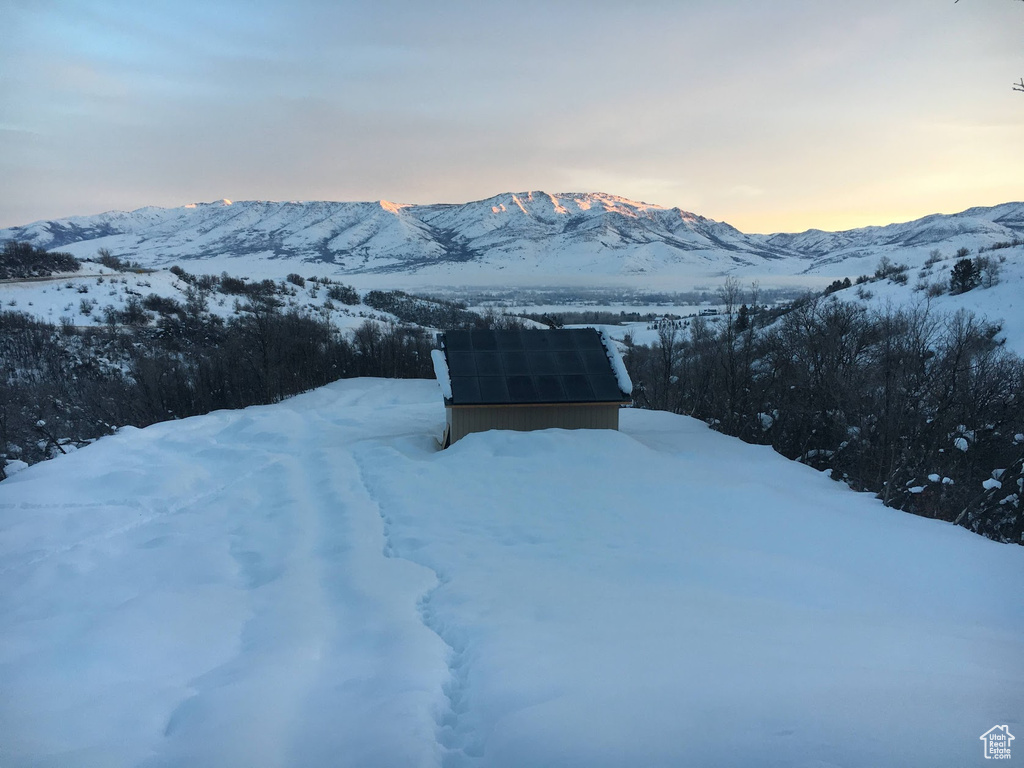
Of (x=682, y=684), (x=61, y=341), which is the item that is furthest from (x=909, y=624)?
(x=61, y=341)

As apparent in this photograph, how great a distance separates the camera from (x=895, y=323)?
22.6 metres

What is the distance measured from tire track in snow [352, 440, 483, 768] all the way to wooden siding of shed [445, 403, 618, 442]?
22.3 ft

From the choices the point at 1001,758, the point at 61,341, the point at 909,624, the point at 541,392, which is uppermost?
the point at 61,341

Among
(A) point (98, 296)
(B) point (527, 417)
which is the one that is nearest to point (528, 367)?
(B) point (527, 417)

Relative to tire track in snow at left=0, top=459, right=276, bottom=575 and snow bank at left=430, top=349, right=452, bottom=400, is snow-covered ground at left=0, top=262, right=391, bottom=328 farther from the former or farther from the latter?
tire track in snow at left=0, top=459, right=276, bottom=575

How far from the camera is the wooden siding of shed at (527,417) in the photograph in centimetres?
1292

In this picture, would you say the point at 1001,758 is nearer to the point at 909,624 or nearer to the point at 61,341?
the point at 909,624

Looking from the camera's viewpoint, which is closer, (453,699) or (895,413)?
(453,699)

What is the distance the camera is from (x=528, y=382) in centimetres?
1330

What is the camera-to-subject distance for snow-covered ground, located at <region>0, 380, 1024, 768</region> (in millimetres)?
3559

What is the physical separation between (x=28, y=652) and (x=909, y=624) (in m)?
8.19

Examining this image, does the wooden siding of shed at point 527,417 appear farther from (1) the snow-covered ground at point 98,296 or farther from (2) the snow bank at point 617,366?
(1) the snow-covered ground at point 98,296

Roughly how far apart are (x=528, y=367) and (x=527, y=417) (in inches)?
54.5

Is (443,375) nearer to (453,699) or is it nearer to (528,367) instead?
(528,367)
